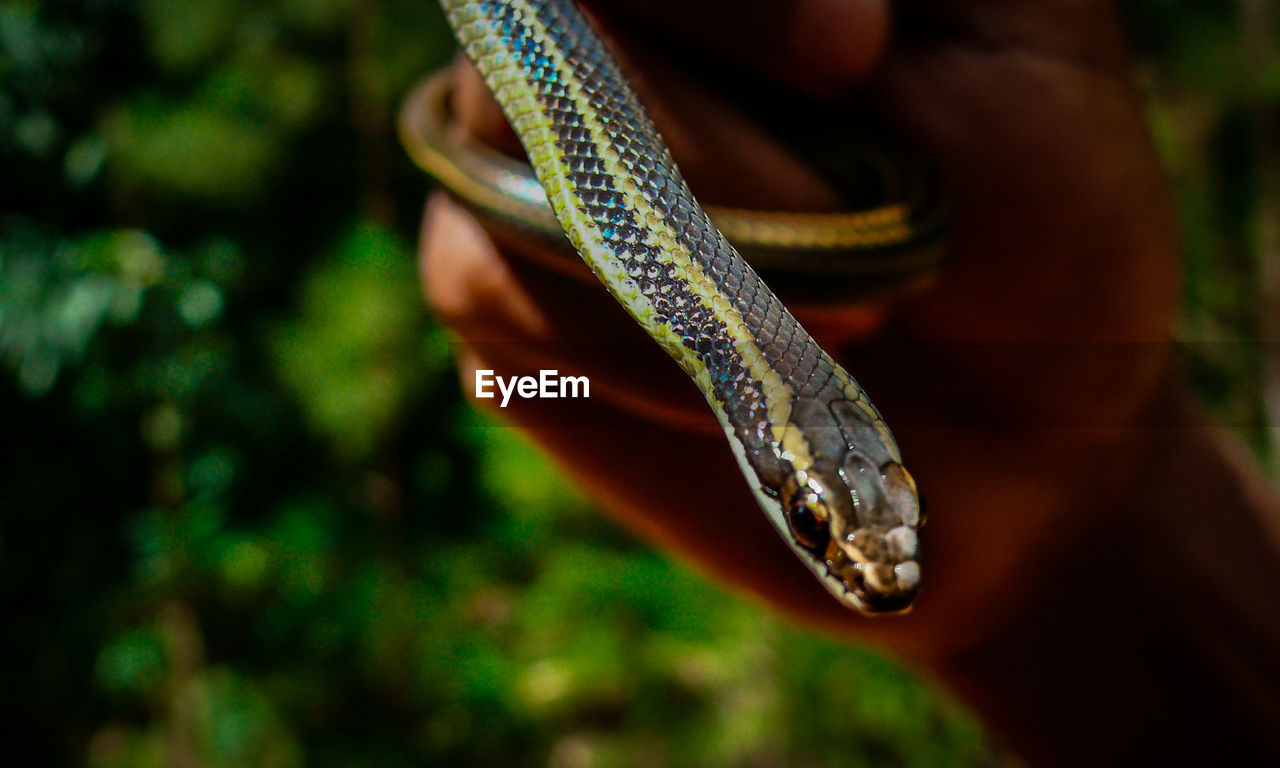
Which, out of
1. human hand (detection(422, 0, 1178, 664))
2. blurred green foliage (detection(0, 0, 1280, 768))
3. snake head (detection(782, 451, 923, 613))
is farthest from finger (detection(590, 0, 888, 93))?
blurred green foliage (detection(0, 0, 1280, 768))

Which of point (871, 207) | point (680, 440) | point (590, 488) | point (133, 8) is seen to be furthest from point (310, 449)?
point (871, 207)

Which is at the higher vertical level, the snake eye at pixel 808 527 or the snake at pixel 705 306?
the snake at pixel 705 306

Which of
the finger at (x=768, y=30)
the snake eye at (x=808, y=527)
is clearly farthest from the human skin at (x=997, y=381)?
the snake eye at (x=808, y=527)

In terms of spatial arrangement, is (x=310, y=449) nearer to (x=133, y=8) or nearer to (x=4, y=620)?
(x=4, y=620)

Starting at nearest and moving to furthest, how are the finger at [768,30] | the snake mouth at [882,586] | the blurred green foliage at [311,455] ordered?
the snake mouth at [882,586]
the finger at [768,30]
the blurred green foliage at [311,455]

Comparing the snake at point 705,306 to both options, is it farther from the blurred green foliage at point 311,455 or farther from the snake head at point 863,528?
the blurred green foliage at point 311,455

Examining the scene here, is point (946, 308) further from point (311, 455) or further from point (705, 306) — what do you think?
point (311, 455)

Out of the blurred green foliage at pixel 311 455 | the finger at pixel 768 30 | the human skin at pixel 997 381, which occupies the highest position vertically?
the finger at pixel 768 30

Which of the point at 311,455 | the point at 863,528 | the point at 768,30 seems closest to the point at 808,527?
the point at 863,528

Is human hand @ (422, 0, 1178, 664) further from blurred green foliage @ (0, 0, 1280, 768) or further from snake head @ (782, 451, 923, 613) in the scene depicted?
blurred green foliage @ (0, 0, 1280, 768)
